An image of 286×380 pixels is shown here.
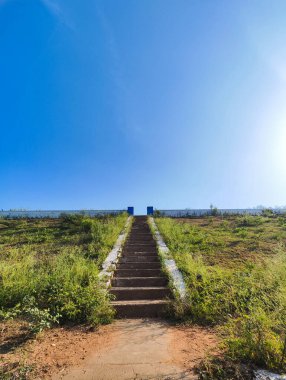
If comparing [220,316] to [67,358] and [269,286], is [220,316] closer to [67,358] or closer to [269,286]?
[269,286]

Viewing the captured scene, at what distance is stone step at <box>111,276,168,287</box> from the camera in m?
6.45

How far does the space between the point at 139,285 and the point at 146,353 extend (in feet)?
9.28

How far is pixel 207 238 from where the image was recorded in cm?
1104

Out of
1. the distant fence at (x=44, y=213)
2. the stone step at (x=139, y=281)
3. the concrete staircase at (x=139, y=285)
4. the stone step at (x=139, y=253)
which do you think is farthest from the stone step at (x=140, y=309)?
the distant fence at (x=44, y=213)

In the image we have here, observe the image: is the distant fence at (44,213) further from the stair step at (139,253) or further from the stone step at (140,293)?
the stone step at (140,293)

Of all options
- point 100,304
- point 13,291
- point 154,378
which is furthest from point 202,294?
point 13,291

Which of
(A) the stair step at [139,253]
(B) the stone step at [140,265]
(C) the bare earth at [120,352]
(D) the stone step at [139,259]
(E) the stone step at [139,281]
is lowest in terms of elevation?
(C) the bare earth at [120,352]

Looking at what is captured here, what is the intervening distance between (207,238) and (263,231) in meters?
3.92

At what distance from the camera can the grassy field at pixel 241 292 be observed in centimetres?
311

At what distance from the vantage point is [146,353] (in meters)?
3.61

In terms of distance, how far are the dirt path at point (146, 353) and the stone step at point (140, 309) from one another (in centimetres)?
45

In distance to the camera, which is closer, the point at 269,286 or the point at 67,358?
the point at 67,358

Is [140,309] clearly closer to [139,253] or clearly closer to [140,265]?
[140,265]

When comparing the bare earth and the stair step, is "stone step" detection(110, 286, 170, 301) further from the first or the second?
the stair step
